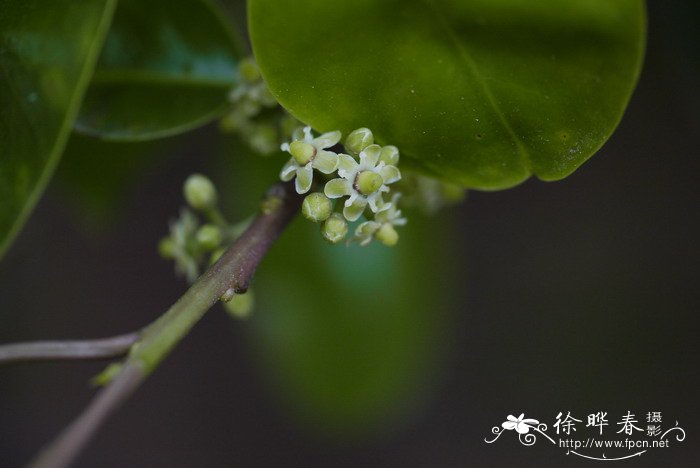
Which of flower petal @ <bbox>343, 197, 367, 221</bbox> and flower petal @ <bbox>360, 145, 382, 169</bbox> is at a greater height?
flower petal @ <bbox>360, 145, 382, 169</bbox>

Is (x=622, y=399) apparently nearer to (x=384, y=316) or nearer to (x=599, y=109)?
(x=384, y=316)

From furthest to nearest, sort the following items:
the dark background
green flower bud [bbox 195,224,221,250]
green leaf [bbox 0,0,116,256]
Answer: the dark background < green flower bud [bbox 195,224,221,250] < green leaf [bbox 0,0,116,256]

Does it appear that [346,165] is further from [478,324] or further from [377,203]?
[478,324]

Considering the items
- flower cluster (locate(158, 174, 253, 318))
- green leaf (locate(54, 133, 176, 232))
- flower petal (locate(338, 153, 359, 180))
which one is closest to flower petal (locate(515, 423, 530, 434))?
flower cluster (locate(158, 174, 253, 318))

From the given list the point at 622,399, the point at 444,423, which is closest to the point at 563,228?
the point at 622,399

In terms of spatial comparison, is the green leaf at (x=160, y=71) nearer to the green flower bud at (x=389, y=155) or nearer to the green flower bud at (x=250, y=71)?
the green flower bud at (x=250, y=71)

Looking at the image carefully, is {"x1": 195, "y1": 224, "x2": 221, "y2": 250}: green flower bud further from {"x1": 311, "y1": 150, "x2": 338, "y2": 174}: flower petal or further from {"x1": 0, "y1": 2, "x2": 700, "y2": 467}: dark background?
{"x1": 0, "y1": 2, "x2": 700, "y2": 467}: dark background

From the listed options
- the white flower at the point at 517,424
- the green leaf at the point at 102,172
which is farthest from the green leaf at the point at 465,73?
the green leaf at the point at 102,172
